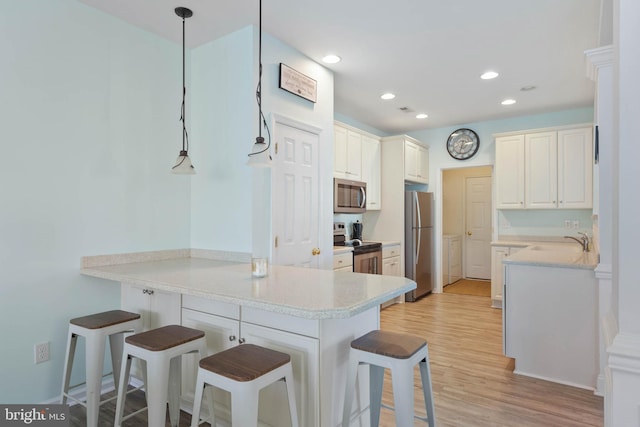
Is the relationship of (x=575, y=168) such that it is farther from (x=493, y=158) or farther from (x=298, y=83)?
(x=298, y=83)

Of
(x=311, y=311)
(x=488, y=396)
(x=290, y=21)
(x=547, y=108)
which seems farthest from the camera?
(x=547, y=108)

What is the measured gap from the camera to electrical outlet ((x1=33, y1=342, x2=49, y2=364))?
7.35 ft

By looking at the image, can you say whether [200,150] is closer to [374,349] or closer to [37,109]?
[37,109]

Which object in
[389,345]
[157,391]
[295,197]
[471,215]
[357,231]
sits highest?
[295,197]

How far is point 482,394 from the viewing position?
2.56 metres

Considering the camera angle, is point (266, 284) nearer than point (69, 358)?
Yes

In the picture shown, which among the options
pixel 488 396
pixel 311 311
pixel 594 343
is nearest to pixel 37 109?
pixel 311 311

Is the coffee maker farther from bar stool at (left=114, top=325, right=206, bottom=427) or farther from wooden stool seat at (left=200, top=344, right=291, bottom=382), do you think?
wooden stool seat at (left=200, top=344, right=291, bottom=382)

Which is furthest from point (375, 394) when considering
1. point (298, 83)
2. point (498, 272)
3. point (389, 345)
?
point (498, 272)

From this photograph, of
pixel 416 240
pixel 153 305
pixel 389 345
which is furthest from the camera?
pixel 416 240

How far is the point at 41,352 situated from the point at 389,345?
7.09 ft

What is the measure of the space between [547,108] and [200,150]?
454 centimetres

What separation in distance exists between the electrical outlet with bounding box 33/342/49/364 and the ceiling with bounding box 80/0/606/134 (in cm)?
227

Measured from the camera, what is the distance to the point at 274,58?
2951 millimetres
